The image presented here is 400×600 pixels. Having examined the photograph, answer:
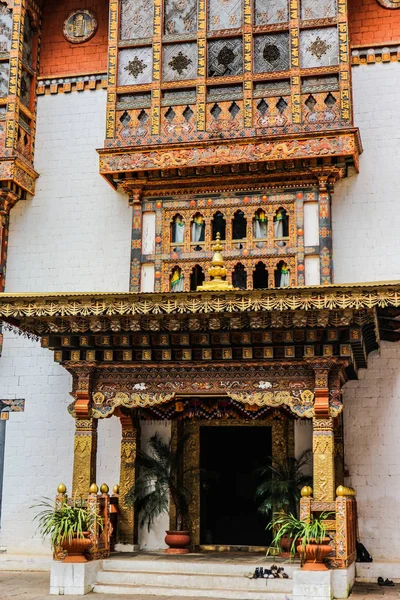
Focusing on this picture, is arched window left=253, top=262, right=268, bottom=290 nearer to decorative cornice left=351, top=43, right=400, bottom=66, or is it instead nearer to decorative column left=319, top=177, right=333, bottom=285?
decorative column left=319, top=177, right=333, bottom=285

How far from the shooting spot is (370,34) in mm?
14039

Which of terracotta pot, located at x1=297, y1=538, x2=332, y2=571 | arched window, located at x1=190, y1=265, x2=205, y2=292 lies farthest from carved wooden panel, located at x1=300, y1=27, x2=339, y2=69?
terracotta pot, located at x1=297, y1=538, x2=332, y2=571

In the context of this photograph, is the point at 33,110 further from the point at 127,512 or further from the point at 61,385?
the point at 127,512

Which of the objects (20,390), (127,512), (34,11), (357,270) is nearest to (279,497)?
(127,512)

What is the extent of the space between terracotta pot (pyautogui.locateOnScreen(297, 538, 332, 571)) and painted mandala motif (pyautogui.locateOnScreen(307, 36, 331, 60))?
758 cm

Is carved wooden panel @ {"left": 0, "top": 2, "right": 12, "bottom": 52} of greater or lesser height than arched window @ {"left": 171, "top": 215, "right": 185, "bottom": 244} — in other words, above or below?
above

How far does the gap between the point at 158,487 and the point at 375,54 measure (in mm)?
7993

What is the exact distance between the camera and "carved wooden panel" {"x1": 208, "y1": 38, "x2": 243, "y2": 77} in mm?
13617

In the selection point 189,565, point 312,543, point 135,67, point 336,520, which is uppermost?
point 135,67

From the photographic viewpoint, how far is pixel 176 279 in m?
13.5

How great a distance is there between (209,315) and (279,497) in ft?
10.5

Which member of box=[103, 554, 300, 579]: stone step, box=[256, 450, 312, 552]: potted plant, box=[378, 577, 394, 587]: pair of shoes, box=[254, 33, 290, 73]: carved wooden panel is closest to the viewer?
box=[103, 554, 300, 579]: stone step

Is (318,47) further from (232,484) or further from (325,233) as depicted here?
(232,484)

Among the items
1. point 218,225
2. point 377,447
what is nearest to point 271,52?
point 218,225
